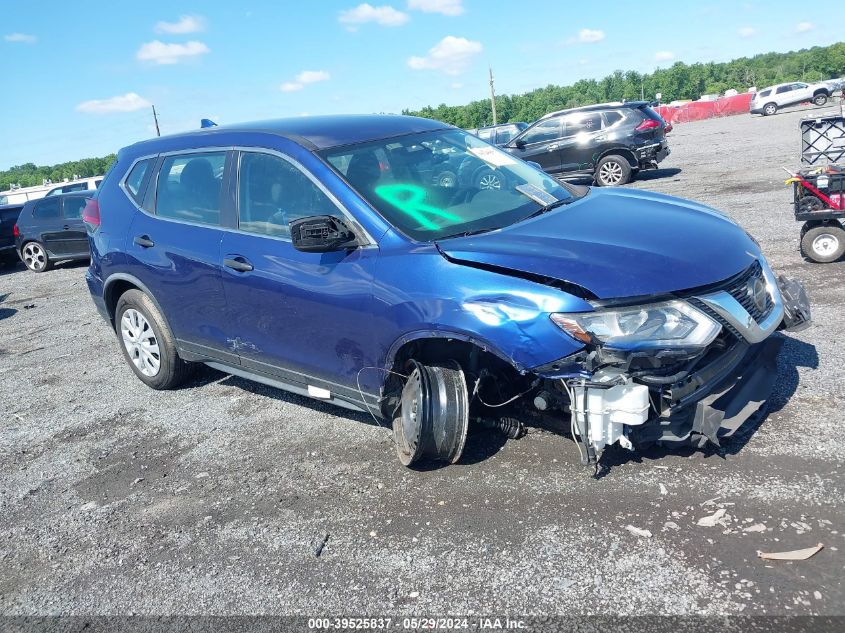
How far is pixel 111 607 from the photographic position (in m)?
3.19

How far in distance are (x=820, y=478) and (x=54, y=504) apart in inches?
162

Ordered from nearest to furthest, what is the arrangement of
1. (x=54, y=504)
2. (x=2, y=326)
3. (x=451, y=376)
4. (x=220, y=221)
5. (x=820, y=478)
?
1. (x=820, y=478)
2. (x=451, y=376)
3. (x=54, y=504)
4. (x=220, y=221)
5. (x=2, y=326)

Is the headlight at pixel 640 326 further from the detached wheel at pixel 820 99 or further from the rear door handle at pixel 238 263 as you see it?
the detached wheel at pixel 820 99

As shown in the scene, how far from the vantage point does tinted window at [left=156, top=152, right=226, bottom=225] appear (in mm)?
4824

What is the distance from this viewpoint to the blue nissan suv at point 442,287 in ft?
10.8

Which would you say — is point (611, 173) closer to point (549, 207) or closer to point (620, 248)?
point (549, 207)

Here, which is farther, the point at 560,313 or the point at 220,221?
the point at 220,221

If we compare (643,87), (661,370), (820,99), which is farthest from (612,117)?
(643,87)

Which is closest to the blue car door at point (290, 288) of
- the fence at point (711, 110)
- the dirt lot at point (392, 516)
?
the dirt lot at point (392, 516)

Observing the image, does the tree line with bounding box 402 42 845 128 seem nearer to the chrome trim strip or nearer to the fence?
the fence

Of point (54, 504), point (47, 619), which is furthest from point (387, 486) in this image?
point (54, 504)

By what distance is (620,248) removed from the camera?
3502 mm

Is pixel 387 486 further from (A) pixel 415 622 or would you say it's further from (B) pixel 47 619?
(B) pixel 47 619

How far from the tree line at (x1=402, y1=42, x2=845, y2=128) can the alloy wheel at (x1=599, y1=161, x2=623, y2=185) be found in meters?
65.8
